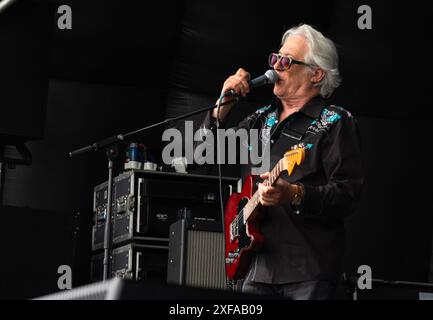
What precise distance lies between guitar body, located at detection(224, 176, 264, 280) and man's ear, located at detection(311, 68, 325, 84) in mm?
409

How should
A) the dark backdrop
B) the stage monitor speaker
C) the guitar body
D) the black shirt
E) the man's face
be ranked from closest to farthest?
the black shirt, the guitar body, the man's face, the stage monitor speaker, the dark backdrop

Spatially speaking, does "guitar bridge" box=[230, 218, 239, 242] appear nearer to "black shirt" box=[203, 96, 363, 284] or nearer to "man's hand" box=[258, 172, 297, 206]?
"black shirt" box=[203, 96, 363, 284]

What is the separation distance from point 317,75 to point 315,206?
0.60 meters

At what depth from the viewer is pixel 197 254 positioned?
3557 mm

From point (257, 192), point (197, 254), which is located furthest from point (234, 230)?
point (197, 254)

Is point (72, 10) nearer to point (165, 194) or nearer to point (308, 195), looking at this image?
point (165, 194)

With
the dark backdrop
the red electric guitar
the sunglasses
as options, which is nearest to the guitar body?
the red electric guitar

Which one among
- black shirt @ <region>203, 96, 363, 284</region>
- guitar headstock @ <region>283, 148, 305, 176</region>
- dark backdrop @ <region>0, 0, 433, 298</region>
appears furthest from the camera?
dark backdrop @ <region>0, 0, 433, 298</region>

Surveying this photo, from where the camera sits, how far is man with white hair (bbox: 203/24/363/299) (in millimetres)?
2426

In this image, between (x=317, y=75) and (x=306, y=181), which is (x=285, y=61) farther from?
(x=306, y=181)

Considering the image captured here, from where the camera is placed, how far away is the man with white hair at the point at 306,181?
7.96ft

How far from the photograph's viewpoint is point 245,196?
2.75 meters

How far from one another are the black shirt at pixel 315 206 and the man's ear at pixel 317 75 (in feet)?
0.49
